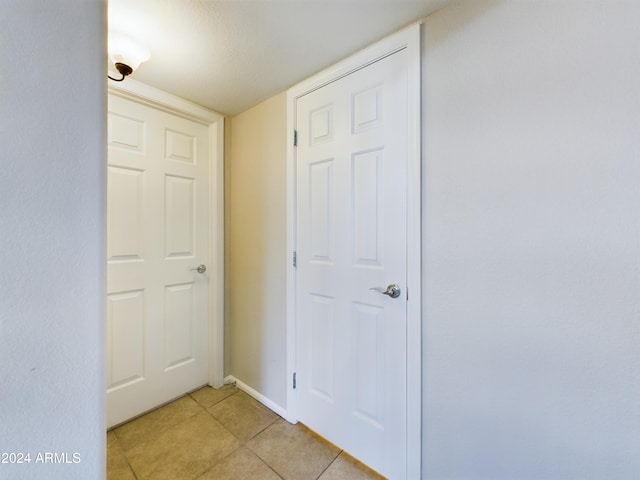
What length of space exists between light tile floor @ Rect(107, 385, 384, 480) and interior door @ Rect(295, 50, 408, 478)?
0.12 metres

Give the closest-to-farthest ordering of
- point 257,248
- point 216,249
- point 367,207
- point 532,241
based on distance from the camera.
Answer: point 532,241 → point 367,207 → point 257,248 → point 216,249

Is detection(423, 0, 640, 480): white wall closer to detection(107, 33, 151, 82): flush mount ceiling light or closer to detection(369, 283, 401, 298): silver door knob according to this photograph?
detection(369, 283, 401, 298): silver door knob

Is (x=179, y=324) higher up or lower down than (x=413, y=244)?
lower down

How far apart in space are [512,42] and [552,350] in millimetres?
1122

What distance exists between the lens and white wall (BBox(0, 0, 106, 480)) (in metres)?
0.54

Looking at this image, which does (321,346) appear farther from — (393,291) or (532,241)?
(532,241)

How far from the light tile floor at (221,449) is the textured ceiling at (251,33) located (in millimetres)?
2193

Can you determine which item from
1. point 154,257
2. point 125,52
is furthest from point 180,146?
point 154,257

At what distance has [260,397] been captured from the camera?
6.23 feet

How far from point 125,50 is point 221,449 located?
216cm

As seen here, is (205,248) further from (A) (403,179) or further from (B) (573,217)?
(B) (573,217)

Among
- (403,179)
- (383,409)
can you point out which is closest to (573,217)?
(403,179)

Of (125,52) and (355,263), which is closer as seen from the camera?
(125,52)

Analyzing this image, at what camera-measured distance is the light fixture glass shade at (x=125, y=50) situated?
1216mm
